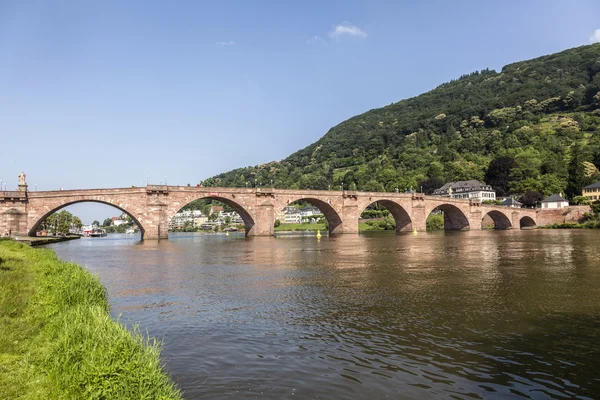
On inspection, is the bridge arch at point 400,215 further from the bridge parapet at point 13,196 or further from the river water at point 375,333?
the river water at point 375,333

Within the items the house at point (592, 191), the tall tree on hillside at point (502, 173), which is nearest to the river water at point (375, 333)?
the house at point (592, 191)

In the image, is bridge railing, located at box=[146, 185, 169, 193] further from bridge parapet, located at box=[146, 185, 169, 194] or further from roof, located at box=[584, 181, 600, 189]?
roof, located at box=[584, 181, 600, 189]

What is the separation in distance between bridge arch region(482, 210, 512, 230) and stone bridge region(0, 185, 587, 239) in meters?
0.18

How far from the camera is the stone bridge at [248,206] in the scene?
187ft

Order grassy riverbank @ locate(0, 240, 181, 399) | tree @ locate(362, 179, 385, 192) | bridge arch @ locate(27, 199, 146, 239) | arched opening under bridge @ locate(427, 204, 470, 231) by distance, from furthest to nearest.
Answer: tree @ locate(362, 179, 385, 192) → arched opening under bridge @ locate(427, 204, 470, 231) → bridge arch @ locate(27, 199, 146, 239) → grassy riverbank @ locate(0, 240, 181, 399)

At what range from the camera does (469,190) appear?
13450 cm

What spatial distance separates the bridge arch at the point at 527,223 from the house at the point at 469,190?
16.1 metres

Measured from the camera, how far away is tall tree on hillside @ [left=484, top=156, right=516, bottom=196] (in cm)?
13912

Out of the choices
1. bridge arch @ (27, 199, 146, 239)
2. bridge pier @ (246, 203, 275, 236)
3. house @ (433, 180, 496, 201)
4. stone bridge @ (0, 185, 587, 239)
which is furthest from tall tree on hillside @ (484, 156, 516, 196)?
bridge arch @ (27, 199, 146, 239)

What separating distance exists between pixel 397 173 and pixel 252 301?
541 ft

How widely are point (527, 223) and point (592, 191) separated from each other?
57.7 feet

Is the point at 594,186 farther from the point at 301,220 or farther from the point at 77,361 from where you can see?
the point at 77,361

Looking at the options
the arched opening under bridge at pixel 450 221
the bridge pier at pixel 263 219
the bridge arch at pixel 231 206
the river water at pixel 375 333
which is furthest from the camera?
the arched opening under bridge at pixel 450 221

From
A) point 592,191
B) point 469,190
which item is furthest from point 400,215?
point 592,191
